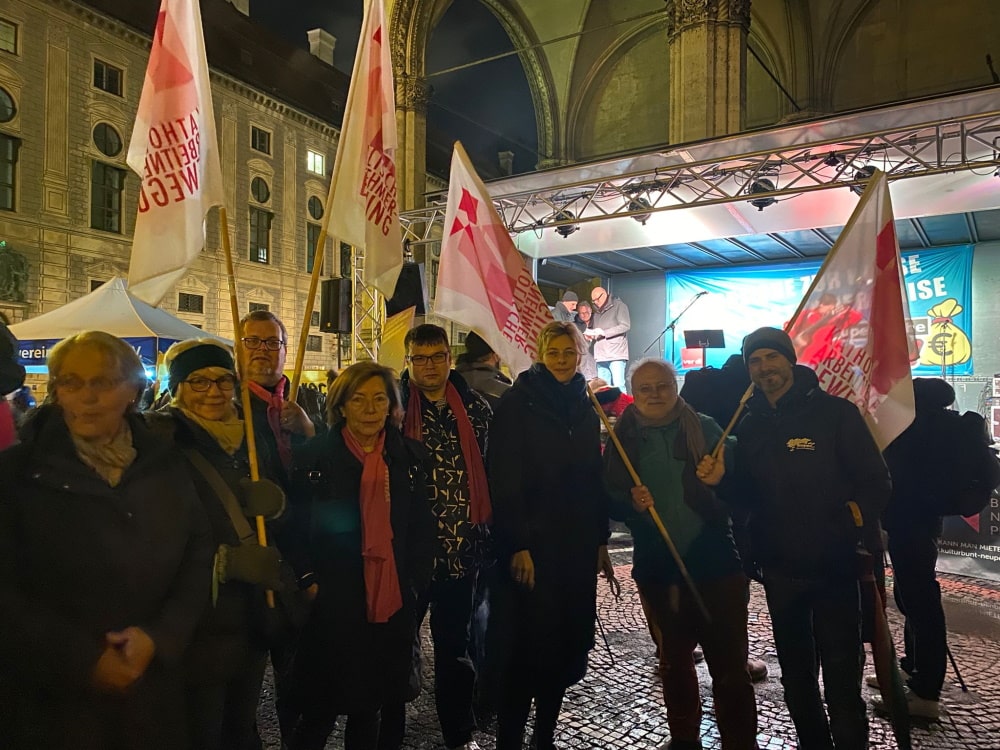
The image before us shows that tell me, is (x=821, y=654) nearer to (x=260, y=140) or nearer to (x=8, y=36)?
(x=8, y=36)

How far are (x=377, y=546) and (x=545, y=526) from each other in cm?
75

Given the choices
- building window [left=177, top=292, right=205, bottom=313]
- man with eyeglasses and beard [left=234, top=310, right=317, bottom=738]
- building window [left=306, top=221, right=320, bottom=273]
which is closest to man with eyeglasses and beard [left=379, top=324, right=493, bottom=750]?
man with eyeglasses and beard [left=234, top=310, right=317, bottom=738]

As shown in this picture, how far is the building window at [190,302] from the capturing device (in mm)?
20250

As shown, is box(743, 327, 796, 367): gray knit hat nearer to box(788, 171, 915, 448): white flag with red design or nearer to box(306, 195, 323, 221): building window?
box(788, 171, 915, 448): white flag with red design

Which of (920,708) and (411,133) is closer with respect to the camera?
(920,708)

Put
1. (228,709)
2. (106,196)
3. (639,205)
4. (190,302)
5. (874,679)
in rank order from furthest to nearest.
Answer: (190,302) → (106,196) → (639,205) → (874,679) → (228,709)

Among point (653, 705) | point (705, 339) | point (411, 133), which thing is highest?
point (411, 133)

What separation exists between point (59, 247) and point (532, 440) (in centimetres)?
1875

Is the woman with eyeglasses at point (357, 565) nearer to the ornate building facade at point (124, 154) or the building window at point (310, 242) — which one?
the ornate building facade at point (124, 154)

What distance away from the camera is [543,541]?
2742 millimetres

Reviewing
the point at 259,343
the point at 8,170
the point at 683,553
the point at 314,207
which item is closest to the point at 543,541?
→ the point at 683,553

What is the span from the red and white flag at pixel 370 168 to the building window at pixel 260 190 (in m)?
21.0

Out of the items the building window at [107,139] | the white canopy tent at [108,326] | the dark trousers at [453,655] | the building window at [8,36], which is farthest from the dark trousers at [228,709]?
the building window at [107,139]

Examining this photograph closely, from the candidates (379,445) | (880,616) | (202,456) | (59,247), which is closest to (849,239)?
(880,616)
